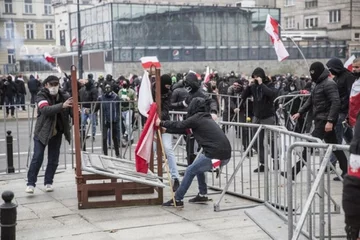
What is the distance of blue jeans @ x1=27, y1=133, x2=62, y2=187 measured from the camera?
9031 millimetres

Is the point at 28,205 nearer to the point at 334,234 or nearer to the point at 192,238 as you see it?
the point at 192,238

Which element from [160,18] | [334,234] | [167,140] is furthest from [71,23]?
[334,234]

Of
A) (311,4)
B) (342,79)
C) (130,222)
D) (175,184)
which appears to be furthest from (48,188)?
(311,4)

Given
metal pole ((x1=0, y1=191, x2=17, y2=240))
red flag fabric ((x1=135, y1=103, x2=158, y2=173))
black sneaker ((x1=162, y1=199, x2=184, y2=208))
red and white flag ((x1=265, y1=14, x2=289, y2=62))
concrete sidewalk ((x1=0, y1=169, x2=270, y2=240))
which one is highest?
red and white flag ((x1=265, y1=14, x2=289, y2=62))

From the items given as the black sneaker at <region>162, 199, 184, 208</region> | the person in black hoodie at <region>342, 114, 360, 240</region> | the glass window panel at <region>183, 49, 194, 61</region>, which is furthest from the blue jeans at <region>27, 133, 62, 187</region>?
the glass window panel at <region>183, 49, 194, 61</region>

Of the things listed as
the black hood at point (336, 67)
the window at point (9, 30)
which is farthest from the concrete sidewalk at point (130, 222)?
the window at point (9, 30)

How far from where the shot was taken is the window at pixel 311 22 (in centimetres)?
7144

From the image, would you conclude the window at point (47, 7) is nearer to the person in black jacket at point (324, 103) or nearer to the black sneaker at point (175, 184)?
the black sneaker at point (175, 184)

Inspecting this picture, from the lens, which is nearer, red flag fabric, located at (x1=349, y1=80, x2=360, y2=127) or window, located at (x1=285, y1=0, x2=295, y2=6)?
red flag fabric, located at (x1=349, y1=80, x2=360, y2=127)

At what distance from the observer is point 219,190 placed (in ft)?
30.5

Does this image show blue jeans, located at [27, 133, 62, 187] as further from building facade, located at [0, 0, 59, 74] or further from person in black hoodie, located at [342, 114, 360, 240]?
building facade, located at [0, 0, 59, 74]

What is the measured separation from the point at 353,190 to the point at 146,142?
443 cm

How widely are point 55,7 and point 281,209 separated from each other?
2615 inches

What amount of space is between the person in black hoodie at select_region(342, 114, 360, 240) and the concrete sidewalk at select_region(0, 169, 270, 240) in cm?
244
